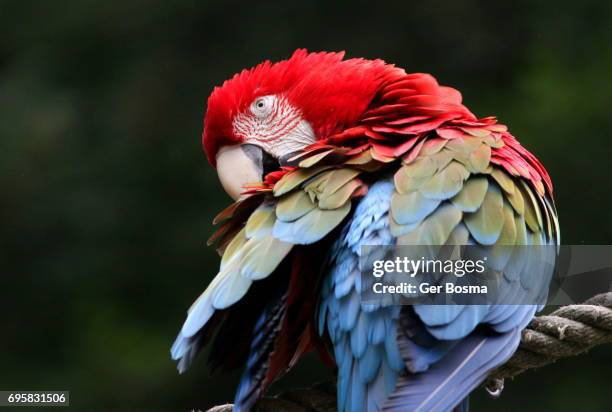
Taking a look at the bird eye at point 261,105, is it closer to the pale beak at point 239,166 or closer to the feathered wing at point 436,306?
the pale beak at point 239,166

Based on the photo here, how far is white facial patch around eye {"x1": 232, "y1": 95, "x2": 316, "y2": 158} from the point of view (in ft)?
7.36

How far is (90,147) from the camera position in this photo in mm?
4465

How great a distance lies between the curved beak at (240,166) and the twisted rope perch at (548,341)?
23.9 inches

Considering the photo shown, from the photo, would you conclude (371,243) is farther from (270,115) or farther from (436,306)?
(270,115)

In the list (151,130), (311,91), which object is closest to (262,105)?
(311,91)

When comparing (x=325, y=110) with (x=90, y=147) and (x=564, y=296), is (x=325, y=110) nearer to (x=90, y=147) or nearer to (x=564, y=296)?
(x=564, y=296)

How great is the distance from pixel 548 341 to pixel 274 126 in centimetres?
81

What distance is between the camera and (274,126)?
225 cm

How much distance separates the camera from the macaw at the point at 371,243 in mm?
1563

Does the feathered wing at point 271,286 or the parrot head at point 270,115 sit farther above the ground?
the parrot head at point 270,115

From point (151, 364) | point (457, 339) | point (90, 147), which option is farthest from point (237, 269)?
point (90, 147)
